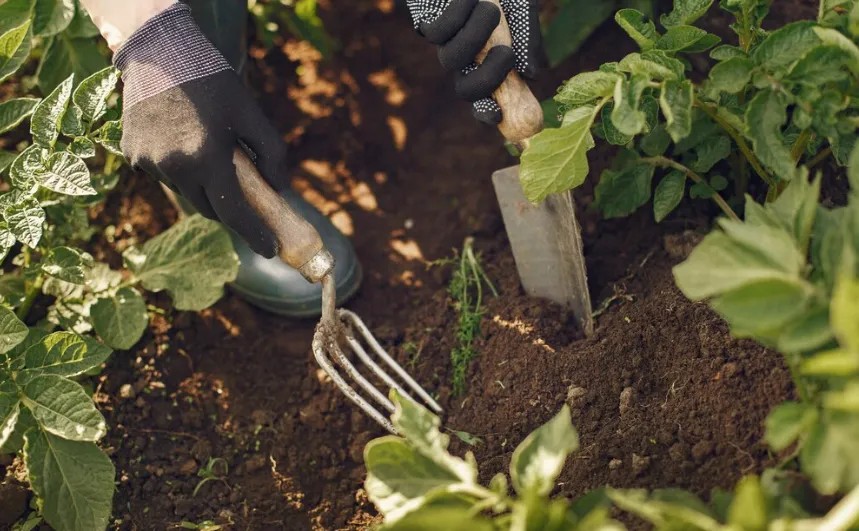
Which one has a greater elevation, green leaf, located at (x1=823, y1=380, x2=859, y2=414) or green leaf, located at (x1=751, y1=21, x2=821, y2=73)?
green leaf, located at (x1=751, y1=21, x2=821, y2=73)

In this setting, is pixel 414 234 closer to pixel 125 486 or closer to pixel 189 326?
pixel 189 326

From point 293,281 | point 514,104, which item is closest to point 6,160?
point 293,281

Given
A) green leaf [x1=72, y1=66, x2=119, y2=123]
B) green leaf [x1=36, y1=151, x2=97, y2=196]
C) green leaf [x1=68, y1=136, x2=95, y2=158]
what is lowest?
green leaf [x1=36, y1=151, x2=97, y2=196]

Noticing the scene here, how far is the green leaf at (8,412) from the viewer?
1.44m

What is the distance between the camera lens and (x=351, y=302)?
78.0 inches

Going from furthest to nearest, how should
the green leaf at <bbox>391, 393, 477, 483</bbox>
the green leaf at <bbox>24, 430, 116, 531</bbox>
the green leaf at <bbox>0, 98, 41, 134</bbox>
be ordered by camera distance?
the green leaf at <bbox>0, 98, 41, 134</bbox> < the green leaf at <bbox>24, 430, 116, 531</bbox> < the green leaf at <bbox>391, 393, 477, 483</bbox>

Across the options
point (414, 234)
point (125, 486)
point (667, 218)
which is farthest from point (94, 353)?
point (667, 218)

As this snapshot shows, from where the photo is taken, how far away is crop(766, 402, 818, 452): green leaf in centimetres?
92

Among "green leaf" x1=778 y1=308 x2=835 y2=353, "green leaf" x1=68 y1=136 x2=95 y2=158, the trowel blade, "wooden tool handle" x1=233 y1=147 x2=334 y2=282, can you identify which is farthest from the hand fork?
"green leaf" x1=778 y1=308 x2=835 y2=353

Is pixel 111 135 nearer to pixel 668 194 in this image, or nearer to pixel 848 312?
pixel 668 194

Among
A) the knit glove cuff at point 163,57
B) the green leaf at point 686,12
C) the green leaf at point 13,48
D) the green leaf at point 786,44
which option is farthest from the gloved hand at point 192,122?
the green leaf at point 786,44

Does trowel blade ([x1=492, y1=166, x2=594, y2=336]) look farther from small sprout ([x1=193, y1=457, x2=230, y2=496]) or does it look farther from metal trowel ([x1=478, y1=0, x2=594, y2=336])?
small sprout ([x1=193, y1=457, x2=230, y2=496])

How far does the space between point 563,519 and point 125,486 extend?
110cm

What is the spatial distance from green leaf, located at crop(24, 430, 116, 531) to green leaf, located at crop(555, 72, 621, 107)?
1095mm
